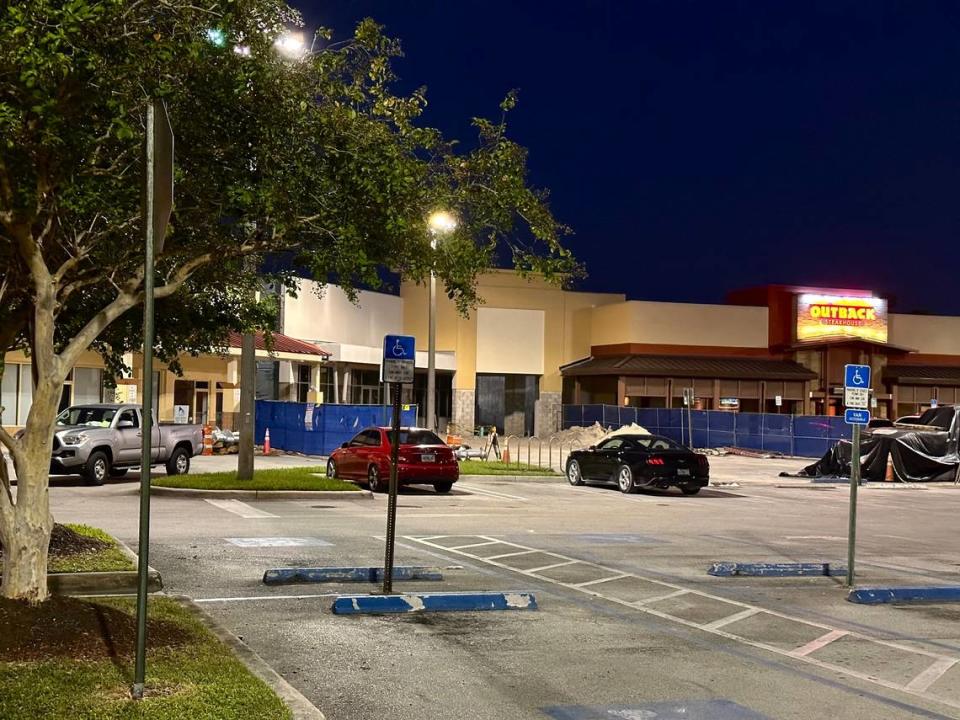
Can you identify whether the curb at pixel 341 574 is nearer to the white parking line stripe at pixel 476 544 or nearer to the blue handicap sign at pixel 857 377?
the white parking line stripe at pixel 476 544

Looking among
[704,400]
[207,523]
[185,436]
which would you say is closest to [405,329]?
[704,400]

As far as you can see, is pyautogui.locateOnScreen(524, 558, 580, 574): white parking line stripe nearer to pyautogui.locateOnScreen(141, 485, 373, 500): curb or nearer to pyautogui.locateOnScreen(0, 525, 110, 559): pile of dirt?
pyautogui.locateOnScreen(0, 525, 110, 559): pile of dirt

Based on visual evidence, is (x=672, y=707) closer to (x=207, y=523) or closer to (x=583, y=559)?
Result: (x=583, y=559)

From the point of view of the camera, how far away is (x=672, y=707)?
23.4 ft

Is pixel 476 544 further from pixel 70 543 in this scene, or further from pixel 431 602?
pixel 70 543

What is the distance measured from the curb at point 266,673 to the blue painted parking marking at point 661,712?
5.20ft

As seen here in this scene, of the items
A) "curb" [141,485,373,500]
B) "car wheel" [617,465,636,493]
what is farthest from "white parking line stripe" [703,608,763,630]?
"car wheel" [617,465,636,493]

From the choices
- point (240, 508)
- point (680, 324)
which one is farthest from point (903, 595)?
point (680, 324)

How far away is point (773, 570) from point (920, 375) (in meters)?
54.6

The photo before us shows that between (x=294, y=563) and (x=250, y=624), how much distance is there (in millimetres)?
3469

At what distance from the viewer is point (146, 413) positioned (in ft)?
18.9

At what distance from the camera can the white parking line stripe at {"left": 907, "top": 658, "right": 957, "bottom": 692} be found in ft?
25.9

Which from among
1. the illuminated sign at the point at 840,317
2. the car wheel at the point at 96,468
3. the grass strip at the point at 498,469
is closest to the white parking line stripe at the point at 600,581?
the car wheel at the point at 96,468

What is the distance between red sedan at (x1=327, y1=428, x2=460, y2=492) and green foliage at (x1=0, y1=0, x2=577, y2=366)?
38.3ft
